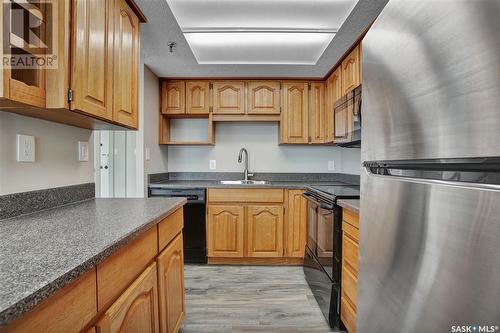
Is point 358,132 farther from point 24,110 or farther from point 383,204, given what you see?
point 24,110

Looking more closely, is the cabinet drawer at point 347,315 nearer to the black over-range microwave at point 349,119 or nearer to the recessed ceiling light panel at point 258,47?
the black over-range microwave at point 349,119

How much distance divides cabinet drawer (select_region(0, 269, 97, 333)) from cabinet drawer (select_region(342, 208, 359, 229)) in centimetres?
130

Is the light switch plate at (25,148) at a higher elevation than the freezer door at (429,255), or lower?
higher

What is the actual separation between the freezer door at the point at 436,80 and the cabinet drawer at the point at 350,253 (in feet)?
2.83

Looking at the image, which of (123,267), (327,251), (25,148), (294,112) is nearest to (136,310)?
(123,267)

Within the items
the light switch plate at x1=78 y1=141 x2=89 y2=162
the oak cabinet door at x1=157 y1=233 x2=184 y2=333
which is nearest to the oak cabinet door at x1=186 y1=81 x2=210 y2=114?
the light switch plate at x1=78 y1=141 x2=89 y2=162

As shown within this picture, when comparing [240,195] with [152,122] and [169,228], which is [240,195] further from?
[169,228]

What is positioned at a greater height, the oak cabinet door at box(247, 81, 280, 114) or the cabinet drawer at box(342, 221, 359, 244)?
the oak cabinet door at box(247, 81, 280, 114)

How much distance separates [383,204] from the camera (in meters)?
0.80

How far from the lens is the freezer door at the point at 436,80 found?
0.47 meters

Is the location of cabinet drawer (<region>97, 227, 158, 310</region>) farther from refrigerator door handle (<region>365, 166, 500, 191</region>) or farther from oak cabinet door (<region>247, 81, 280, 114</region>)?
oak cabinet door (<region>247, 81, 280, 114</region>)

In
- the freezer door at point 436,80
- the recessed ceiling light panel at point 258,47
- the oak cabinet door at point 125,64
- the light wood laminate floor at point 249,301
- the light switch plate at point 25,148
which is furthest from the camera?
the recessed ceiling light panel at point 258,47

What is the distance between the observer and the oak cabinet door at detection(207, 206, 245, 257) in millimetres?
2854

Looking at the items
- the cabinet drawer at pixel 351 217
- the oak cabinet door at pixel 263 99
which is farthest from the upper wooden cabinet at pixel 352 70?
the cabinet drawer at pixel 351 217
